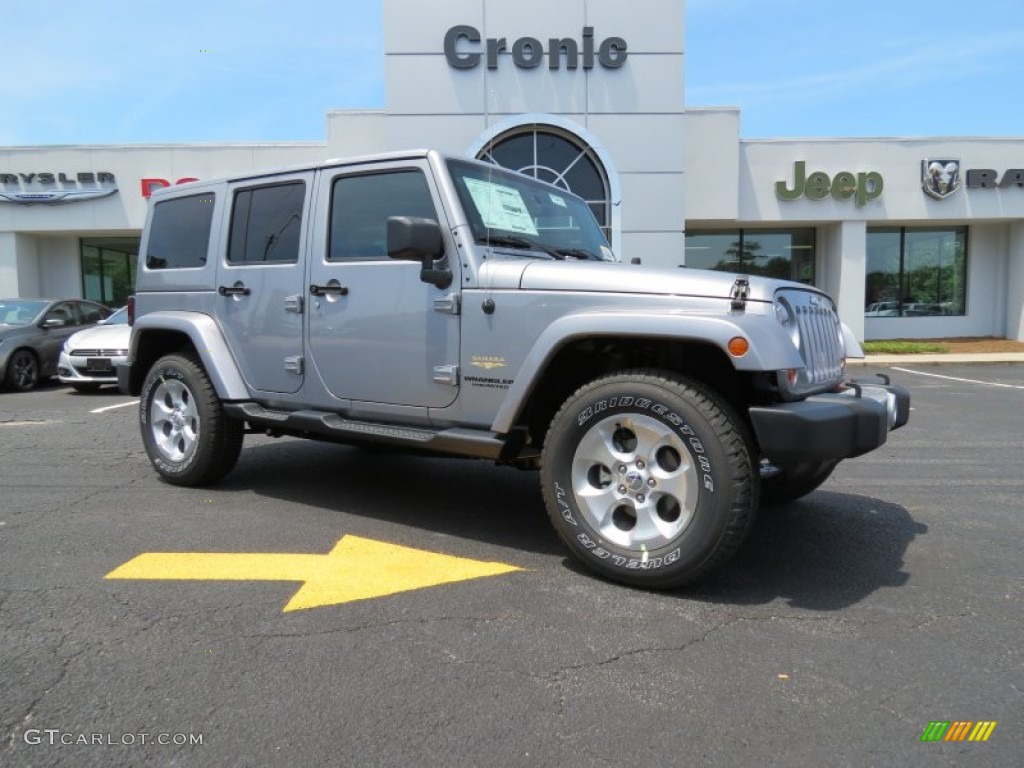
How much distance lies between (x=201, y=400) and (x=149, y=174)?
17027 millimetres

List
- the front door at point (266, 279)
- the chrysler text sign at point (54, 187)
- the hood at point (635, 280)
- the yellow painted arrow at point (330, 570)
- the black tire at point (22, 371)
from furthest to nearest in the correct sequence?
1. the chrysler text sign at point (54, 187)
2. the black tire at point (22, 371)
3. the front door at point (266, 279)
4. the yellow painted arrow at point (330, 570)
5. the hood at point (635, 280)

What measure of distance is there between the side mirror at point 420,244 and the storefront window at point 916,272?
20.8 m

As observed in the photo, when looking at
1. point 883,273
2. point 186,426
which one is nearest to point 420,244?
point 186,426

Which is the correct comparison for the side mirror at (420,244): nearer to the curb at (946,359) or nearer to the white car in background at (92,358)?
the white car in background at (92,358)

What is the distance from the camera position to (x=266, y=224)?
15.2 feet

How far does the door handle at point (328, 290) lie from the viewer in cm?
412

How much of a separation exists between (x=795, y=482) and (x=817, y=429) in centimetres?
158

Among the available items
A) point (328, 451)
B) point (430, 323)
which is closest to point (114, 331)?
point (328, 451)

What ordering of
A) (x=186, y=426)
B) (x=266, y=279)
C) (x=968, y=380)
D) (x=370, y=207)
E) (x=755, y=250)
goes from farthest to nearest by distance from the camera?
(x=755, y=250) < (x=968, y=380) < (x=186, y=426) < (x=266, y=279) < (x=370, y=207)

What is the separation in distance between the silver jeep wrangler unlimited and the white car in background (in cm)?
616

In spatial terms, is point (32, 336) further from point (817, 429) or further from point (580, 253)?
point (817, 429)

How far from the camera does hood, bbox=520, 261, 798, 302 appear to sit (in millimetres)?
3084

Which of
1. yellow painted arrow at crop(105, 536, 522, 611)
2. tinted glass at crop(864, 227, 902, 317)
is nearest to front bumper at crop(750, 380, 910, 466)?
yellow painted arrow at crop(105, 536, 522, 611)

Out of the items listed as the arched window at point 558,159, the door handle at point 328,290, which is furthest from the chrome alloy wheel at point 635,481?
the arched window at point 558,159
